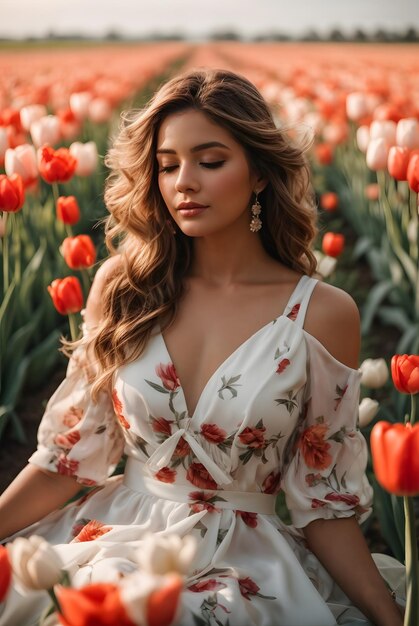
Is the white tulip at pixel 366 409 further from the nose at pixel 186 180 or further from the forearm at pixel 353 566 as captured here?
the nose at pixel 186 180

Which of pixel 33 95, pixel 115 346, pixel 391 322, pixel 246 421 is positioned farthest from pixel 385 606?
pixel 33 95

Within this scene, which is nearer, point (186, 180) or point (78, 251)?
point (186, 180)

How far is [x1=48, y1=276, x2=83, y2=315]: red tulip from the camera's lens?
2529 millimetres

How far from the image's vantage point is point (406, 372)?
198 centimetres

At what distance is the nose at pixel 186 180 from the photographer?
6.91 ft

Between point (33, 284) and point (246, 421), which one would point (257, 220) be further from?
point (33, 284)

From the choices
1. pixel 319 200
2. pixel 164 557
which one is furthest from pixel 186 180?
pixel 319 200

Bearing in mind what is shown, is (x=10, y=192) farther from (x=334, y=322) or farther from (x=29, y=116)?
(x=29, y=116)

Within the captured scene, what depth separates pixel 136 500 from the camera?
2221 mm

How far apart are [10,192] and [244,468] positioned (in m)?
1.13

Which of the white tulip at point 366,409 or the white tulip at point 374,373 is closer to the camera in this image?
the white tulip at point 366,409

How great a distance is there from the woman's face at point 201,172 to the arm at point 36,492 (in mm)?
354

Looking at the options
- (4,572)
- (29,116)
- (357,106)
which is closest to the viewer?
(4,572)

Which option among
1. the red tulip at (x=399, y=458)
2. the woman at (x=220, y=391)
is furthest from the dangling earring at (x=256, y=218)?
the red tulip at (x=399, y=458)
